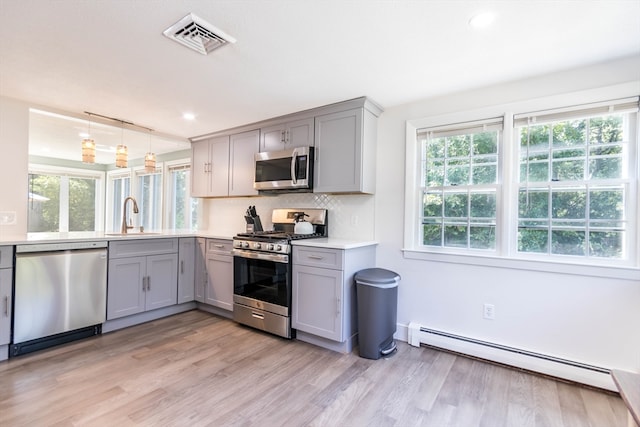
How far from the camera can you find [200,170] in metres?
4.28

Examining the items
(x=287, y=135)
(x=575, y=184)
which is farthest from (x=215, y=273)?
(x=575, y=184)

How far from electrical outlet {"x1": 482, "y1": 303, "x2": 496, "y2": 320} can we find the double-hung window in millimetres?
509

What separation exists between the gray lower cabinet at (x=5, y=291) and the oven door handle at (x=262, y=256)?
174 centimetres


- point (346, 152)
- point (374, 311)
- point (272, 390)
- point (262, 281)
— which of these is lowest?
point (272, 390)

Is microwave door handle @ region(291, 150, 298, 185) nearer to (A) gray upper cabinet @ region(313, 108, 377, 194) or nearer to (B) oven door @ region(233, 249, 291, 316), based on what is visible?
(A) gray upper cabinet @ region(313, 108, 377, 194)

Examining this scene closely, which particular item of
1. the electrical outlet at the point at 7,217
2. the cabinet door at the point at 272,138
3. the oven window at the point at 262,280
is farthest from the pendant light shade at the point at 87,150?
the oven window at the point at 262,280

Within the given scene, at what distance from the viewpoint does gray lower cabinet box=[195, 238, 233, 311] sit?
3412 millimetres

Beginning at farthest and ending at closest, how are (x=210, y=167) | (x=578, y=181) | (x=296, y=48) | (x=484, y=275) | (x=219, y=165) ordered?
(x=210, y=167) → (x=219, y=165) → (x=484, y=275) → (x=578, y=181) → (x=296, y=48)

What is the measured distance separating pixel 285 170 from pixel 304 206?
1.70ft

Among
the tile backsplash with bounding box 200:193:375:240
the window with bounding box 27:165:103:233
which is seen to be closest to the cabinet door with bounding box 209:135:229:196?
the tile backsplash with bounding box 200:193:375:240

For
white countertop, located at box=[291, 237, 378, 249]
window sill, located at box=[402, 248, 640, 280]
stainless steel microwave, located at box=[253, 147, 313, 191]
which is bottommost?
window sill, located at box=[402, 248, 640, 280]

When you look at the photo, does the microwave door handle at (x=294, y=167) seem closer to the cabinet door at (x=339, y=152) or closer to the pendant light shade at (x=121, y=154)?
the cabinet door at (x=339, y=152)

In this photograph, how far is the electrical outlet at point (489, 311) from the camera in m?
2.50

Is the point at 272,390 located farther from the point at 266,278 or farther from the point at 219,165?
the point at 219,165
